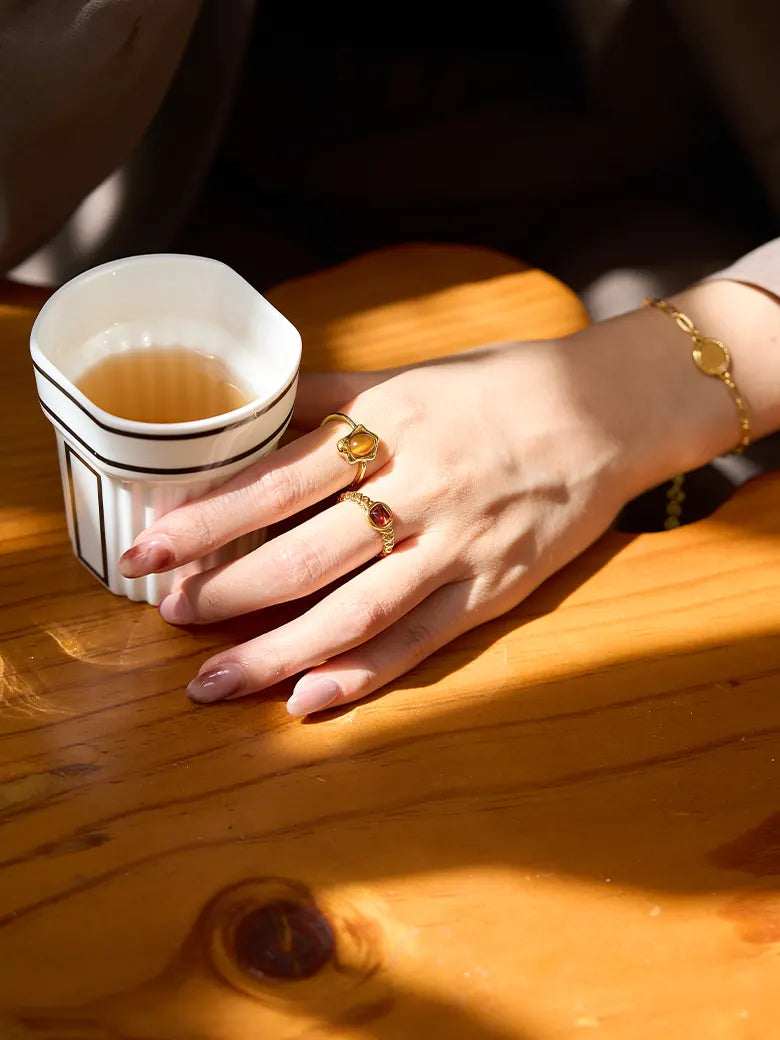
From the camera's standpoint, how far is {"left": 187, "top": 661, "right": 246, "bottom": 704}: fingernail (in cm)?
64

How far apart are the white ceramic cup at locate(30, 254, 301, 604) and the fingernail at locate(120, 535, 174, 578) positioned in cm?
2

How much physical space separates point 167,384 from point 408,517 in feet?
0.55

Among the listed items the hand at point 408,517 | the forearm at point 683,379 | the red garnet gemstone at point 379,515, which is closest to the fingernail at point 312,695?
the hand at point 408,517

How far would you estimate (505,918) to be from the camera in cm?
56

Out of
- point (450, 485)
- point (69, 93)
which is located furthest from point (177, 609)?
point (69, 93)

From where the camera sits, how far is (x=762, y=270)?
2.83 feet

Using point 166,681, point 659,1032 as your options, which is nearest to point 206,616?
point 166,681

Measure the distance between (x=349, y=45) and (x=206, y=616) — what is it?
0.62 metres

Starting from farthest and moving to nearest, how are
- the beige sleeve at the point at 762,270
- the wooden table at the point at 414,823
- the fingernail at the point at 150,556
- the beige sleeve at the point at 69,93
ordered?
the beige sleeve at the point at 762,270
the beige sleeve at the point at 69,93
the fingernail at the point at 150,556
the wooden table at the point at 414,823

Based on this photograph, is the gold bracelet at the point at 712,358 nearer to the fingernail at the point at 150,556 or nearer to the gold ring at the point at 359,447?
the gold ring at the point at 359,447

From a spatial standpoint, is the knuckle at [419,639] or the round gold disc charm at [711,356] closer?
the knuckle at [419,639]

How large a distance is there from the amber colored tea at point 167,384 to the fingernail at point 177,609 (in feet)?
0.35

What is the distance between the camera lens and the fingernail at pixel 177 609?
67 centimetres

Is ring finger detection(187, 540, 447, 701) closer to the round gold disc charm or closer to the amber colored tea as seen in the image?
the amber colored tea
